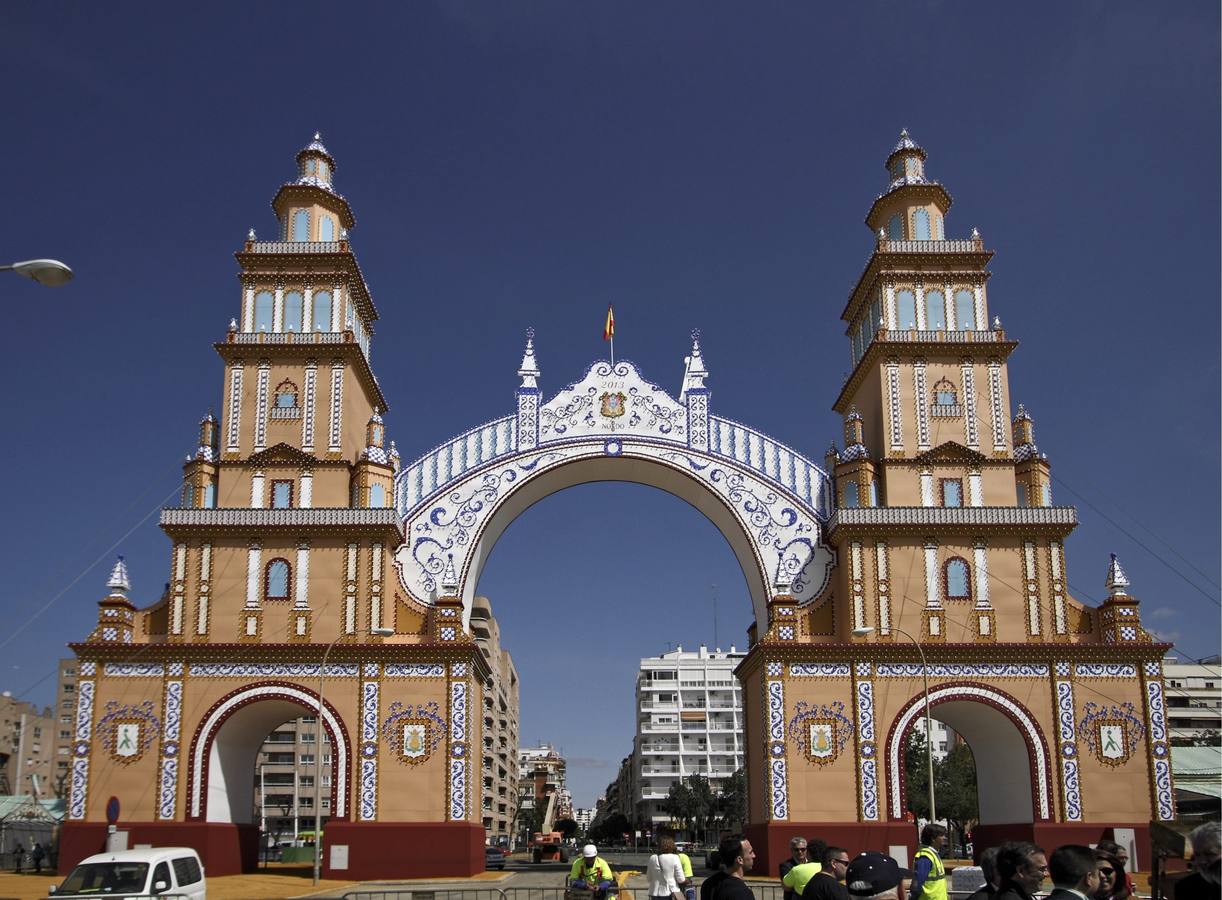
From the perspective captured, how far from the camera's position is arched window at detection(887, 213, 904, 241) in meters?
38.7

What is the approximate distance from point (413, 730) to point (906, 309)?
18.7 metres

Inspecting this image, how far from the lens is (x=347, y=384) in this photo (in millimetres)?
36875

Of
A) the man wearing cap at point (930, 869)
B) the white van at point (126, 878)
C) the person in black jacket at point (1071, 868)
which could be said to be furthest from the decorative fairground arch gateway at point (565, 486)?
the person in black jacket at point (1071, 868)

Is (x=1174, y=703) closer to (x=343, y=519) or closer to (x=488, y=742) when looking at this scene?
(x=488, y=742)

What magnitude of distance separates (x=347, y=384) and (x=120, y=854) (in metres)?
21.0

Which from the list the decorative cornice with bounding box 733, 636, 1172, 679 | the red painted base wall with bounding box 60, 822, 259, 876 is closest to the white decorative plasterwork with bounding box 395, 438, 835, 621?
the decorative cornice with bounding box 733, 636, 1172, 679

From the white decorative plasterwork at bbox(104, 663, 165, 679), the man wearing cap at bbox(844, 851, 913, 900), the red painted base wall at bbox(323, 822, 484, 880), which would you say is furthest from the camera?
the white decorative plasterwork at bbox(104, 663, 165, 679)

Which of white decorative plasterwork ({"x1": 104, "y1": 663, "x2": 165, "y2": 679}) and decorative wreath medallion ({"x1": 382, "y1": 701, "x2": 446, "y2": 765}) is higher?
white decorative plasterwork ({"x1": 104, "y1": 663, "x2": 165, "y2": 679})

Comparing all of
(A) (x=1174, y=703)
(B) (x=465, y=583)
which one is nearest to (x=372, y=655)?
(B) (x=465, y=583)

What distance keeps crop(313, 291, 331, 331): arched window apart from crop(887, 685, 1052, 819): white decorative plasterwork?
65.1 ft

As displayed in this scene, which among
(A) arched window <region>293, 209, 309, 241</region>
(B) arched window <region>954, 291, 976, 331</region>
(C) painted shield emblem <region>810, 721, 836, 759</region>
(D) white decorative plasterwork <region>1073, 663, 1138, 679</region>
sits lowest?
(C) painted shield emblem <region>810, 721, 836, 759</region>

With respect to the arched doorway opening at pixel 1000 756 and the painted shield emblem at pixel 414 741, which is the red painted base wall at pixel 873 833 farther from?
the painted shield emblem at pixel 414 741

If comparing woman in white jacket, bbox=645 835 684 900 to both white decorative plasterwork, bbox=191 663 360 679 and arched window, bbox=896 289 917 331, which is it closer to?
white decorative plasterwork, bbox=191 663 360 679

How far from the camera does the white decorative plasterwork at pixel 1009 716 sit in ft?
110
